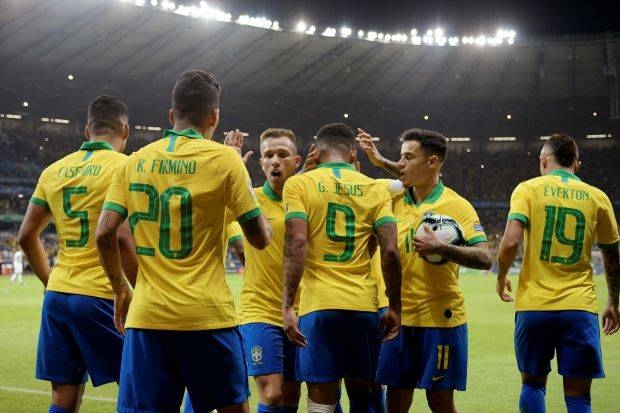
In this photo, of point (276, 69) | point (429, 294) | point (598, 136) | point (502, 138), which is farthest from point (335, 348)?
point (598, 136)

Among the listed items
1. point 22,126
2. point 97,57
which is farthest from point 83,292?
point 22,126

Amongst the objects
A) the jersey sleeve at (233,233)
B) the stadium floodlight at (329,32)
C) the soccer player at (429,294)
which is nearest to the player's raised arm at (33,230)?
the jersey sleeve at (233,233)

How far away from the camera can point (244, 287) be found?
18.7ft

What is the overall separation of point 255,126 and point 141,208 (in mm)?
53289

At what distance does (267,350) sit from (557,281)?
214 cm

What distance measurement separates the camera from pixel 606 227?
18.7 ft

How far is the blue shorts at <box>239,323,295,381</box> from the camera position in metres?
5.26

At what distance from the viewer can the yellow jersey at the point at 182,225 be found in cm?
388

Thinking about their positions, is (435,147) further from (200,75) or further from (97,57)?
(97,57)

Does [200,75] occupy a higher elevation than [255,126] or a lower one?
lower

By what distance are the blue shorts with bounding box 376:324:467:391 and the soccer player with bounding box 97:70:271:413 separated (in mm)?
1443

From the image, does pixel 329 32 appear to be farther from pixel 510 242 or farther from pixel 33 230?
pixel 33 230

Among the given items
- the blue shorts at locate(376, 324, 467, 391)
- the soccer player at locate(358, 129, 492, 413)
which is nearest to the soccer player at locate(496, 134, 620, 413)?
the soccer player at locate(358, 129, 492, 413)

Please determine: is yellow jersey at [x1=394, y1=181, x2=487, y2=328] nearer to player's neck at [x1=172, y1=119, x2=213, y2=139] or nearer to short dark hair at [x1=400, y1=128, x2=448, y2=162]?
short dark hair at [x1=400, y1=128, x2=448, y2=162]
